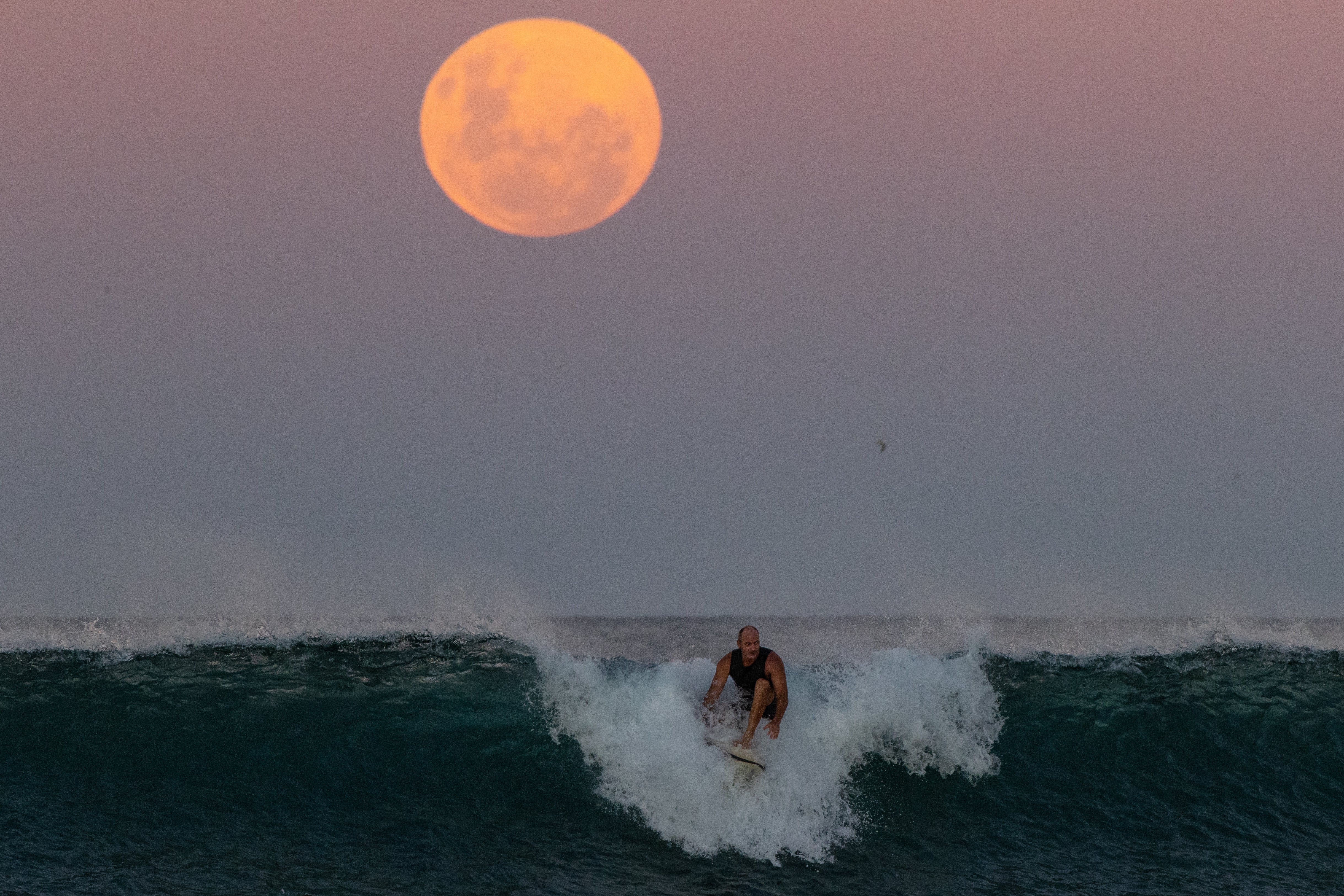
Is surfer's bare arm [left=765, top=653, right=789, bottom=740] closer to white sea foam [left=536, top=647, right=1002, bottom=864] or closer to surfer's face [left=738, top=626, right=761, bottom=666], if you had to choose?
surfer's face [left=738, top=626, right=761, bottom=666]

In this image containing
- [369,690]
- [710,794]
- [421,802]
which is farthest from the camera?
[369,690]

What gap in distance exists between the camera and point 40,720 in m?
11.2

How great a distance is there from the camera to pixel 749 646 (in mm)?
8477

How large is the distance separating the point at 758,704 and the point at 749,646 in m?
0.51

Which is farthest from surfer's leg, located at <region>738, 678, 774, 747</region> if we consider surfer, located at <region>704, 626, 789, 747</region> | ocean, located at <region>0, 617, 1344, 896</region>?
ocean, located at <region>0, 617, 1344, 896</region>

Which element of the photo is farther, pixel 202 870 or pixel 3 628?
pixel 3 628

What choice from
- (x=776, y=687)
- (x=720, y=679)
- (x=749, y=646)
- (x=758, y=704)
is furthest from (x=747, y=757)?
(x=749, y=646)

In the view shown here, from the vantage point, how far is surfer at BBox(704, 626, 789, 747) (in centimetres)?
842

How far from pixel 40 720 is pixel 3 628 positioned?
437cm

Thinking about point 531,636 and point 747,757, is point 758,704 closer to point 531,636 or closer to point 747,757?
point 747,757

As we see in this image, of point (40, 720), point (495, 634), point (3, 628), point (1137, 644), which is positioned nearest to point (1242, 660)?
point (1137, 644)

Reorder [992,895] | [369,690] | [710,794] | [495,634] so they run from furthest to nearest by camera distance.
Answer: [495,634], [369,690], [710,794], [992,895]

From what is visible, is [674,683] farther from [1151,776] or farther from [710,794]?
[1151,776]

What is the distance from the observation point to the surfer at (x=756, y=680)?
842cm
